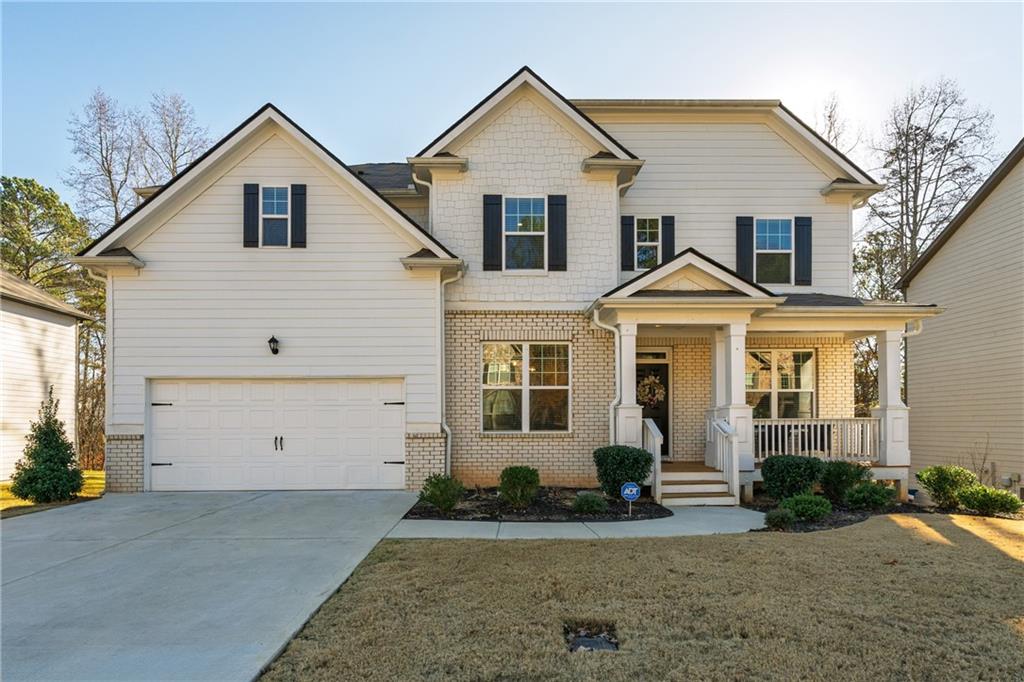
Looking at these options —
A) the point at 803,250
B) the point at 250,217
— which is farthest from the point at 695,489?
the point at 250,217

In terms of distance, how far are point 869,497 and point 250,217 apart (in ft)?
38.6

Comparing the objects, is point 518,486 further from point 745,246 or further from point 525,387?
point 745,246

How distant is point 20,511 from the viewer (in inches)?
393

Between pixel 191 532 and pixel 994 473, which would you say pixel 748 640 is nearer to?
pixel 191 532

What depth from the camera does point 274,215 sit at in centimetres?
1173

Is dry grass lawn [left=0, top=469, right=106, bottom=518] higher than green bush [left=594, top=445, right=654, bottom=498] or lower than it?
lower

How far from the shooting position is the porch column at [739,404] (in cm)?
1098

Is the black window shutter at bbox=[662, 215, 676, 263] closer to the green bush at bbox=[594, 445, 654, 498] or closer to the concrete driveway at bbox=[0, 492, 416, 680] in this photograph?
the green bush at bbox=[594, 445, 654, 498]

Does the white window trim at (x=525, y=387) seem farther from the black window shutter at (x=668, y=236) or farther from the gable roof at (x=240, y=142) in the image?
the black window shutter at (x=668, y=236)

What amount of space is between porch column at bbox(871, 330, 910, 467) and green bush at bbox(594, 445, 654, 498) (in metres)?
4.72

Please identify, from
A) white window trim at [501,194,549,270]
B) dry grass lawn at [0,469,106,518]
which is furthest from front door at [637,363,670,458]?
dry grass lawn at [0,469,106,518]

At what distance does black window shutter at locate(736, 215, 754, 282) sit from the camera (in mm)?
13078

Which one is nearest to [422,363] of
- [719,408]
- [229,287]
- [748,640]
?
[229,287]

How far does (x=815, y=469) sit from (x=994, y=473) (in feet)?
22.9
